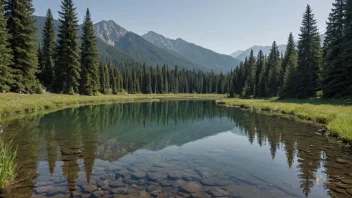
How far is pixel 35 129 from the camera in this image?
17578mm

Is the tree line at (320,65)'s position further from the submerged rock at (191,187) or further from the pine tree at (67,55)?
the pine tree at (67,55)

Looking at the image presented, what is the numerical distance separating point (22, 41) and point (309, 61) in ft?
170

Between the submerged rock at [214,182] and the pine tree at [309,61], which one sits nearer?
the submerged rock at [214,182]

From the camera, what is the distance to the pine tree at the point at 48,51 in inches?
2200

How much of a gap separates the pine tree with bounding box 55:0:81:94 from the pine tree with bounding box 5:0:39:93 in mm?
9094

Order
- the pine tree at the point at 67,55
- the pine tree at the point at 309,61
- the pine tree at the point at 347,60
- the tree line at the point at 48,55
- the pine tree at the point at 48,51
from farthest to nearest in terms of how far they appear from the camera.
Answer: the pine tree at the point at 48,51 < the pine tree at the point at 67,55 < the pine tree at the point at 309,61 < the tree line at the point at 48,55 < the pine tree at the point at 347,60

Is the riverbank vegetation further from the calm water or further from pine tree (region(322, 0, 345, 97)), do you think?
the calm water

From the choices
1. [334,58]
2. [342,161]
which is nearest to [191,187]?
[342,161]

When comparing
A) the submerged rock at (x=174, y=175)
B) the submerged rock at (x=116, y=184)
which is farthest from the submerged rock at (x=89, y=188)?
the submerged rock at (x=174, y=175)

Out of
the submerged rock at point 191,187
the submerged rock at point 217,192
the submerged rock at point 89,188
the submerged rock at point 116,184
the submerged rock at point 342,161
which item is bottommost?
the submerged rock at point 217,192

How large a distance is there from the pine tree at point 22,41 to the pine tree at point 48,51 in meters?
15.7

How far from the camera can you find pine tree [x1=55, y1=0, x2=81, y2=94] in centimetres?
5019

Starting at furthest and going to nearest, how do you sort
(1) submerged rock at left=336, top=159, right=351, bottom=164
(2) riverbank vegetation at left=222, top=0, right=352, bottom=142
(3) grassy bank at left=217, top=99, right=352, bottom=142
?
1. (2) riverbank vegetation at left=222, top=0, right=352, bottom=142
2. (3) grassy bank at left=217, top=99, right=352, bottom=142
3. (1) submerged rock at left=336, top=159, right=351, bottom=164

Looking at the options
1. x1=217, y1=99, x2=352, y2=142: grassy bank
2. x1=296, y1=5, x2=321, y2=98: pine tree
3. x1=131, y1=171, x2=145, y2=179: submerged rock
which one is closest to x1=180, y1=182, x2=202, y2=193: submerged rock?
x1=131, y1=171, x2=145, y2=179: submerged rock
